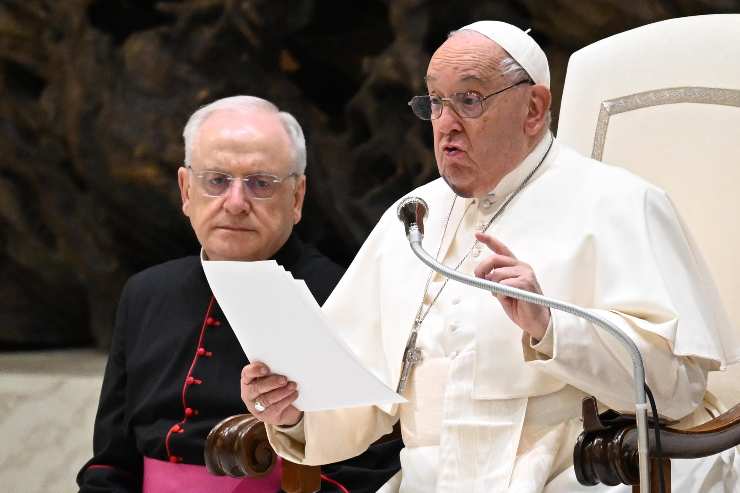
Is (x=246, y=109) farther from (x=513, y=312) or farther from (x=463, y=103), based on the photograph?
(x=513, y=312)

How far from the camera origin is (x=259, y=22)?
6125 millimetres

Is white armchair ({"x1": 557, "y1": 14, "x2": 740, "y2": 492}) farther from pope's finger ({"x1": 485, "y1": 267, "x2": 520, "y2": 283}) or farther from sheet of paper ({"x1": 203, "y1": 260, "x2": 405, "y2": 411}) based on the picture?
sheet of paper ({"x1": 203, "y1": 260, "x2": 405, "y2": 411})

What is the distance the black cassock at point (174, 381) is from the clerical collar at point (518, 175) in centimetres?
83

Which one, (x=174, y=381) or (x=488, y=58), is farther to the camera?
(x=174, y=381)

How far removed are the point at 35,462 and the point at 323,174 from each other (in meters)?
1.91

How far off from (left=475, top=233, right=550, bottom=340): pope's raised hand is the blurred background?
3047 mm

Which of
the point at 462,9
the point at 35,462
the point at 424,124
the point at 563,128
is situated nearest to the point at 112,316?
the point at 35,462

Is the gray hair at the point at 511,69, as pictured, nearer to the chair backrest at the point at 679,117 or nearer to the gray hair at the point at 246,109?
the chair backrest at the point at 679,117

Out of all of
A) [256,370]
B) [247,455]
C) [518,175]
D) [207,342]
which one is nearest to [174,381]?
[207,342]

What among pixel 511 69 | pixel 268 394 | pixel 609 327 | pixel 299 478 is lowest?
pixel 299 478

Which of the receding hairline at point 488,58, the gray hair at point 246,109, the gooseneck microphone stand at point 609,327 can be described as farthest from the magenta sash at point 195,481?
the gooseneck microphone stand at point 609,327

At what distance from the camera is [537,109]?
3158 millimetres

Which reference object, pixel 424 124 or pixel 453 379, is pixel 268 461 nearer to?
pixel 453 379

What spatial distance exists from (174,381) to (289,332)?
3.78ft
